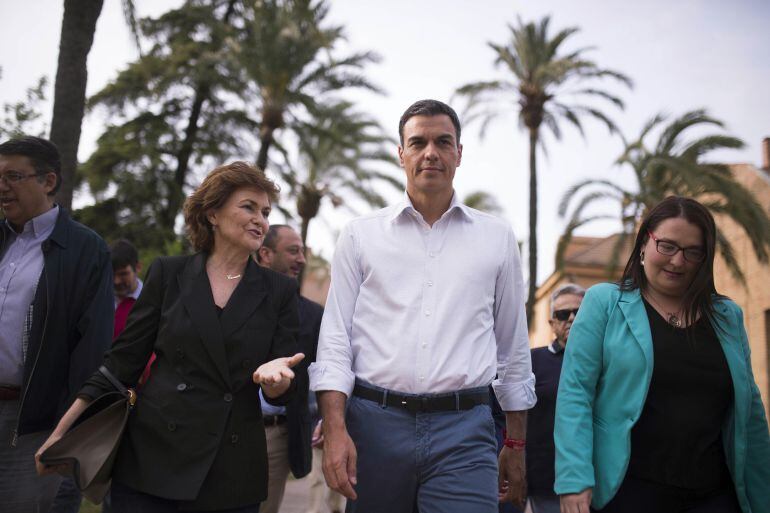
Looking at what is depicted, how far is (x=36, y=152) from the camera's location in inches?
165

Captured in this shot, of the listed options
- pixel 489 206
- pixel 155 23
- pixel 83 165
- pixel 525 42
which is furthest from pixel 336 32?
pixel 489 206

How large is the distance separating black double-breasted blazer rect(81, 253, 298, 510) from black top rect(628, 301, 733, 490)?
1626 millimetres

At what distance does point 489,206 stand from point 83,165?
52.3 feet

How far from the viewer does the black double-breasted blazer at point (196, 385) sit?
311cm

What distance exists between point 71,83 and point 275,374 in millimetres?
6772

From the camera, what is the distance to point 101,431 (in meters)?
3.14

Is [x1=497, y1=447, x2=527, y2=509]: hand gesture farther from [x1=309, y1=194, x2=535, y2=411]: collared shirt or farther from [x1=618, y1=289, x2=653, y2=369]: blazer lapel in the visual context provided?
[x1=618, y1=289, x2=653, y2=369]: blazer lapel

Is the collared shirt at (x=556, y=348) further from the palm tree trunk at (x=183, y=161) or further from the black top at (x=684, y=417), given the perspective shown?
the palm tree trunk at (x=183, y=161)

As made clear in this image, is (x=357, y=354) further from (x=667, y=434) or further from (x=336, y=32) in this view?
(x=336, y=32)

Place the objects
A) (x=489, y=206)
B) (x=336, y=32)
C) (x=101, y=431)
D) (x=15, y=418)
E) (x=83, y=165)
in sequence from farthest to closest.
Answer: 1. (x=489, y=206)
2. (x=83, y=165)
3. (x=336, y=32)
4. (x=15, y=418)
5. (x=101, y=431)

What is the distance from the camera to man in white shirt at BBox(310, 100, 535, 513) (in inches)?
124

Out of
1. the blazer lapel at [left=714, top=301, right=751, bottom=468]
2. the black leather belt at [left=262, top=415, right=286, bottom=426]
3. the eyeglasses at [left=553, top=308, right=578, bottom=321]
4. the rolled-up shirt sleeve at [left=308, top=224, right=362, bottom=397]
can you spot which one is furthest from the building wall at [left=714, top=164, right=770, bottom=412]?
the rolled-up shirt sleeve at [left=308, top=224, right=362, bottom=397]

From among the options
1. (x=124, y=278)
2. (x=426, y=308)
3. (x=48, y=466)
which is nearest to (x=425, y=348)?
(x=426, y=308)

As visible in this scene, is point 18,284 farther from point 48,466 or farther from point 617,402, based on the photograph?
point 617,402
